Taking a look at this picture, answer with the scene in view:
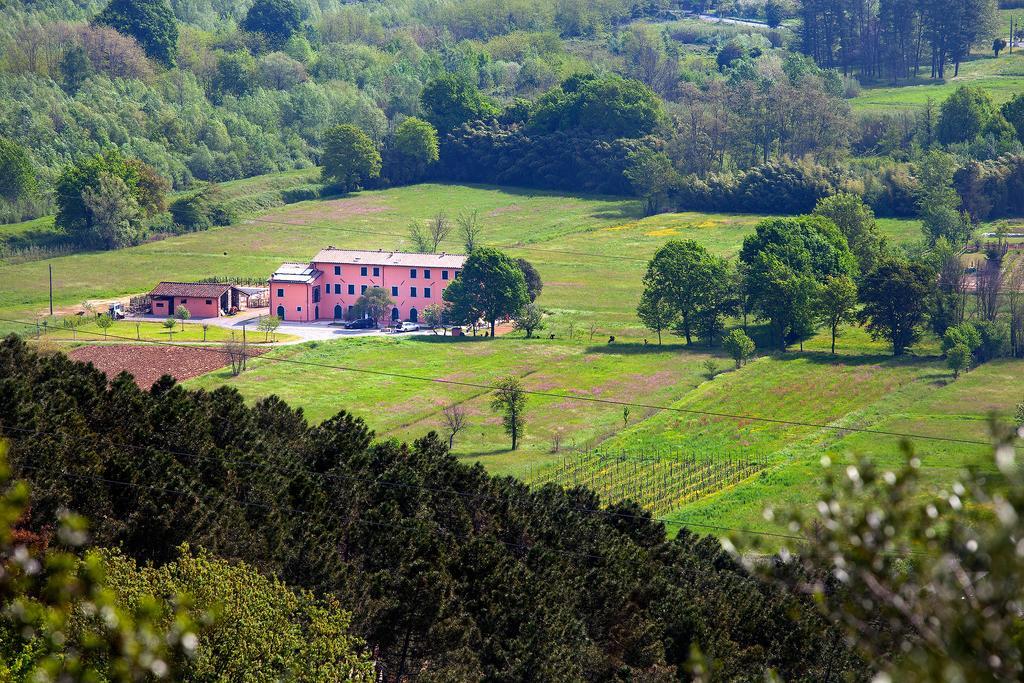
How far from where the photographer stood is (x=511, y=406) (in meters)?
73.6

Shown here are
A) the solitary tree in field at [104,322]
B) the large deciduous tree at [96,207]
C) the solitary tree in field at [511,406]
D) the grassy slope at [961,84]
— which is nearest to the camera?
the solitary tree in field at [511,406]

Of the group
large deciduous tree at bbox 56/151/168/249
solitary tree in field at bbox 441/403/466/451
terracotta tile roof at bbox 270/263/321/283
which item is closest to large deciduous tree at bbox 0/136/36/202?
large deciduous tree at bbox 56/151/168/249

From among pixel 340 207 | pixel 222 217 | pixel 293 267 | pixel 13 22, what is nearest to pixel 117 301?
pixel 293 267

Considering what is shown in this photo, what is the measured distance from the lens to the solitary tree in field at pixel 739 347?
9044cm

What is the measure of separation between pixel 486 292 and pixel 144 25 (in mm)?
113321

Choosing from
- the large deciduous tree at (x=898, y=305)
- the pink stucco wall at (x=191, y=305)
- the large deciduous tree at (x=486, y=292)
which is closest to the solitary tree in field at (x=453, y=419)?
the large deciduous tree at (x=486, y=292)

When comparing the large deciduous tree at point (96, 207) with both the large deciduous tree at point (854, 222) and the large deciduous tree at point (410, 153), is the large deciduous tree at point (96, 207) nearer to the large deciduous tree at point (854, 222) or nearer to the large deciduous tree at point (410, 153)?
the large deciduous tree at point (410, 153)

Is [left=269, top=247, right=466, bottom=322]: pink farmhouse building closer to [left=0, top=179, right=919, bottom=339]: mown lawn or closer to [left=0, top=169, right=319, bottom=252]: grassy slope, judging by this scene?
[left=0, top=179, right=919, bottom=339]: mown lawn

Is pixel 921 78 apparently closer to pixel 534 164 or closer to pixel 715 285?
pixel 534 164

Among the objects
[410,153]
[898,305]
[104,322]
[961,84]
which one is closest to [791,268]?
[898,305]

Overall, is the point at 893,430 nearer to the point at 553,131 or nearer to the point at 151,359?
the point at 151,359

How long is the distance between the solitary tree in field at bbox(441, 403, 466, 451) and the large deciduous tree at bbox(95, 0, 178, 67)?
5157 inches

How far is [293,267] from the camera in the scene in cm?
10969

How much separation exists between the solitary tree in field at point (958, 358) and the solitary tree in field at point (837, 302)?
381 inches
